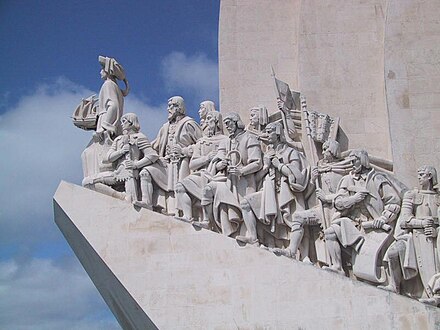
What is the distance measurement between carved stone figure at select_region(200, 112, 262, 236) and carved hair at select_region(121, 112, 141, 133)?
1379 millimetres

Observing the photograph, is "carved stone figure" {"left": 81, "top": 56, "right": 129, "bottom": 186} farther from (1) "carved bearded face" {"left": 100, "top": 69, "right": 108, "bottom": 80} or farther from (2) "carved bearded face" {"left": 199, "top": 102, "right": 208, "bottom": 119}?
(2) "carved bearded face" {"left": 199, "top": 102, "right": 208, "bottom": 119}

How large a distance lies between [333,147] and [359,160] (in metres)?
0.46

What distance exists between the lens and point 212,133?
33.8ft

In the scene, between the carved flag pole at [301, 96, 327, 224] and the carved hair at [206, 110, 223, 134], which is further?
the carved hair at [206, 110, 223, 134]

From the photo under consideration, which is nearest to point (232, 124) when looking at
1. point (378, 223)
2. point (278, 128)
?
point (278, 128)

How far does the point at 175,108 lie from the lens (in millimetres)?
10664

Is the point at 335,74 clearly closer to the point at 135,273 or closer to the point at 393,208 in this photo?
the point at 393,208

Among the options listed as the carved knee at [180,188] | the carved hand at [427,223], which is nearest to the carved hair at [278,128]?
the carved knee at [180,188]

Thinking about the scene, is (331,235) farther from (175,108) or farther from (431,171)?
(175,108)

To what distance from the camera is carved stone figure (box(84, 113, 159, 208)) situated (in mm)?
10180

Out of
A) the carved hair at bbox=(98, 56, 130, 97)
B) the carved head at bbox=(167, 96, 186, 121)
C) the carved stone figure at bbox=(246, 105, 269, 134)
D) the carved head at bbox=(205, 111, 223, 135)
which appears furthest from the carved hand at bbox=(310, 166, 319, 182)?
the carved hair at bbox=(98, 56, 130, 97)

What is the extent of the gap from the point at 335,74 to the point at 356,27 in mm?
813

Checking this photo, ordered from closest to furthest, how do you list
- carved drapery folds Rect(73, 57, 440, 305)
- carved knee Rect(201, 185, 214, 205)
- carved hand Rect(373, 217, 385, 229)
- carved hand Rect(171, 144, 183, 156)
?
1. carved drapery folds Rect(73, 57, 440, 305)
2. carved hand Rect(373, 217, 385, 229)
3. carved knee Rect(201, 185, 214, 205)
4. carved hand Rect(171, 144, 183, 156)

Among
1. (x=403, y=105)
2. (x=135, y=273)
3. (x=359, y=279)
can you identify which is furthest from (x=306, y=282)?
(x=403, y=105)
